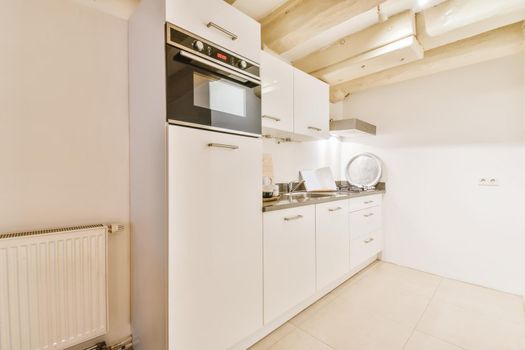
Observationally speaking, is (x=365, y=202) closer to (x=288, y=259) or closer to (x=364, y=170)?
(x=364, y=170)

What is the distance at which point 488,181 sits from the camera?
2.24 meters

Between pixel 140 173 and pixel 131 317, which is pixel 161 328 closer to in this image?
pixel 131 317

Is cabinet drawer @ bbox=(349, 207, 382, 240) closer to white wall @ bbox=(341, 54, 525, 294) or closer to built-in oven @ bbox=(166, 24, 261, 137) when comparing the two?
white wall @ bbox=(341, 54, 525, 294)

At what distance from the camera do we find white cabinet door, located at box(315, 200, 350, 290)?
1869 mm

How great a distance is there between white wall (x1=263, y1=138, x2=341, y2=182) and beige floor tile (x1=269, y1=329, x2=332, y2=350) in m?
1.34

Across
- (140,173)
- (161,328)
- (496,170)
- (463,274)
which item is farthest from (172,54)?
Answer: (463,274)

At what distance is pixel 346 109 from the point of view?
10.6 ft

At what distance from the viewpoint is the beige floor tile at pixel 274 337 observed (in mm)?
1484

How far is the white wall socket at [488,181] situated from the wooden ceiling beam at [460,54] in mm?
1130

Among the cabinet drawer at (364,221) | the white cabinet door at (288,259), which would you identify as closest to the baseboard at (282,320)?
the white cabinet door at (288,259)

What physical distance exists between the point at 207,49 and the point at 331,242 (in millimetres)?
1713

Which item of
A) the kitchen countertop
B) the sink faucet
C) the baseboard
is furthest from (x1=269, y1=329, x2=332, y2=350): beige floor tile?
the sink faucet

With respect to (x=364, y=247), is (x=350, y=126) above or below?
above

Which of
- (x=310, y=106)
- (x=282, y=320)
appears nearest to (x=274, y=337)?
(x=282, y=320)
